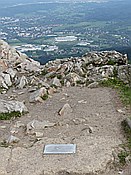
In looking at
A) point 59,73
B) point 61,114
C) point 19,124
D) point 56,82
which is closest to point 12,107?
point 19,124

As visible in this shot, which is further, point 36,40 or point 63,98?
point 36,40

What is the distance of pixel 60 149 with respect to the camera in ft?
33.6

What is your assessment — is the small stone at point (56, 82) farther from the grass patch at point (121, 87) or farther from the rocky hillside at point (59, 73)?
the grass patch at point (121, 87)

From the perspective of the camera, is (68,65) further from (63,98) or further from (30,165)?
(30,165)

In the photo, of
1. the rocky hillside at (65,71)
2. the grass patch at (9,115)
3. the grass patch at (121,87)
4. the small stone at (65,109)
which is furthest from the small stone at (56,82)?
the grass patch at (9,115)

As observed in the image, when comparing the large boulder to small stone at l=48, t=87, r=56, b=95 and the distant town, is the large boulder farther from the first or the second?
the distant town

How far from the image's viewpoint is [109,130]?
37.3 ft

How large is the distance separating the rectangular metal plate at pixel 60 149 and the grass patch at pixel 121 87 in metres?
3.71

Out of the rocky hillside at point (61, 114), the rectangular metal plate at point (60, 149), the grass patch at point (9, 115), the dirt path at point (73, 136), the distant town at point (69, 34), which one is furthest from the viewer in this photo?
the distant town at point (69, 34)

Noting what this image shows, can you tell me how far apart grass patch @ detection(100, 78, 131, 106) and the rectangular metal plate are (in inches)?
146

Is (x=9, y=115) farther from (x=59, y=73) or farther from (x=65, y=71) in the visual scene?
(x=65, y=71)

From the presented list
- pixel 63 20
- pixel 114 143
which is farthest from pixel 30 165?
pixel 63 20

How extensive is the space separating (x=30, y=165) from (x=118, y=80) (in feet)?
25.5

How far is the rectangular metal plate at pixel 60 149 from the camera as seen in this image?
10.1 metres
